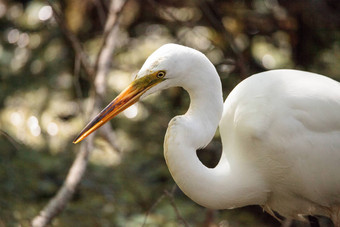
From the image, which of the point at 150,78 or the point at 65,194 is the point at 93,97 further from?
the point at 150,78

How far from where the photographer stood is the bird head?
6.76ft

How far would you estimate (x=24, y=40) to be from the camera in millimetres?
4527

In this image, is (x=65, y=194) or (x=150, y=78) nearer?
(x=150, y=78)

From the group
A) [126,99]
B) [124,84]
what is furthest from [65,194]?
[124,84]

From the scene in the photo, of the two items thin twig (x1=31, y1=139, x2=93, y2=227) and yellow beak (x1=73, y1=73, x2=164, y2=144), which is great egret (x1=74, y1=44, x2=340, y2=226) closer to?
yellow beak (x1=73, y1=73, x2=164, y2=144)

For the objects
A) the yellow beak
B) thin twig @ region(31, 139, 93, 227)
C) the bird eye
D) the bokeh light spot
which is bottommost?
the bokeh light spot

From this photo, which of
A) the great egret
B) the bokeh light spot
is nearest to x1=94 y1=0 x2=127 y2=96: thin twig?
the great egret

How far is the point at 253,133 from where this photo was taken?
2.30m

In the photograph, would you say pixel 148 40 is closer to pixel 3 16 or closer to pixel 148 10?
pixel 148 10

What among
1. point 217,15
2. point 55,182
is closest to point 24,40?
point 55,182

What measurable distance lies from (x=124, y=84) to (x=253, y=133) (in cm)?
203

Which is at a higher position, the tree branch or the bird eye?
the bird eye

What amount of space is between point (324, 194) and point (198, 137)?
0.70m

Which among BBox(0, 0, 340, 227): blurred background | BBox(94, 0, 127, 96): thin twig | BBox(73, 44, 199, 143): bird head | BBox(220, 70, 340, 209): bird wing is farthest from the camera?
BBox(0, 0, 340, 227): blurred background
